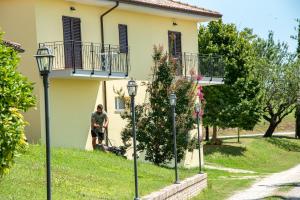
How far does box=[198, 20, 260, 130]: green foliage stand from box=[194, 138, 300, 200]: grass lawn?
5.55 ft

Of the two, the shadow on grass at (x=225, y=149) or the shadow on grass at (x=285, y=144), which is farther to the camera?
the shadow on grass at (x=285, y=144)

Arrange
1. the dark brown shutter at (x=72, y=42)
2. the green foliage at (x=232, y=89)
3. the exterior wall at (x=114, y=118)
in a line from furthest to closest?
the green foliage at (x=232, y=89)
the exterior wall at (x=114, y=118)
the dark brown shutter at (x=72, y=42)

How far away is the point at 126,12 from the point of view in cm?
→ 2597

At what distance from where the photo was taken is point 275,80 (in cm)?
4775

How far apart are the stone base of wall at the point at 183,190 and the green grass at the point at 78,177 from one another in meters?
0.44

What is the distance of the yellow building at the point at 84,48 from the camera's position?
2162 centimetres

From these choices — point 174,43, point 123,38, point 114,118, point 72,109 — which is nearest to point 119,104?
point 114,118

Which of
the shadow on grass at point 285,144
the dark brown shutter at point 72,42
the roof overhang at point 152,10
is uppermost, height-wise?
the roof overhang at point 152,10

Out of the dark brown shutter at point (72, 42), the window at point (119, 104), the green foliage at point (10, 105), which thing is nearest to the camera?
the green foliage at point (10, 105)

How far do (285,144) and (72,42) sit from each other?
90.2 feet

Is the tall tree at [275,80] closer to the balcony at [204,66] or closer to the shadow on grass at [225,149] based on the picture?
the shadow on grass at [225,149]

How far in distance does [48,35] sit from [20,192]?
1081cm

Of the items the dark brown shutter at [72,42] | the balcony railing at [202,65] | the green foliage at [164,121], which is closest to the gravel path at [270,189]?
the green foliage at [164,121]

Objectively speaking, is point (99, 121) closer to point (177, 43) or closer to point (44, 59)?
point (177, 43)
